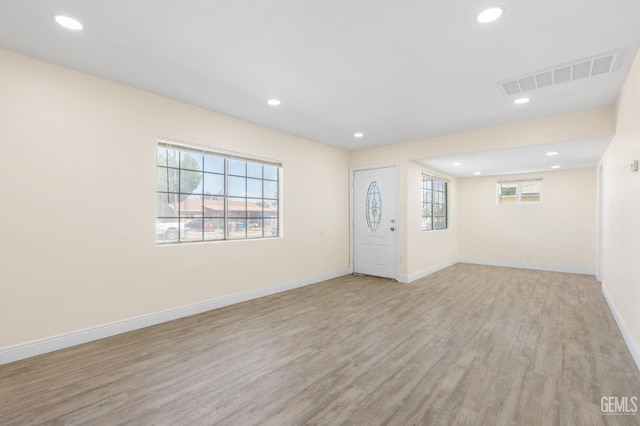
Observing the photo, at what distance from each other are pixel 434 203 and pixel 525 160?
2.05 m

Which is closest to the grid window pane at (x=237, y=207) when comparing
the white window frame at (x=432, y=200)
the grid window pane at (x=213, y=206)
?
the grid window pane at (x=213, y=206)

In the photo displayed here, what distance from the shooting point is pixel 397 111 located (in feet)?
13.1

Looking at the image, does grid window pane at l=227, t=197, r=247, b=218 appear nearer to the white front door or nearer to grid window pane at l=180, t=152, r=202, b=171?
grid window pane at l=180, t=152, r=202, b=171

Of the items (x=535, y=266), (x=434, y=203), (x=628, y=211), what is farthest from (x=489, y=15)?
(x=535, y=266)

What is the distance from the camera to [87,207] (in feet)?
9.95

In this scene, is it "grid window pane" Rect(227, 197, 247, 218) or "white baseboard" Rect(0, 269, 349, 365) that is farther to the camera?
"grid window pane" Rect(227, 197, 247, 218)

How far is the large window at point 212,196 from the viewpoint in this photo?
372cm

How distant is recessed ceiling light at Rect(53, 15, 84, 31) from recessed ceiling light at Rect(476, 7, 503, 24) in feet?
9.80

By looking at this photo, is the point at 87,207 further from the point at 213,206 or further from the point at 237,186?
the point at 237,186

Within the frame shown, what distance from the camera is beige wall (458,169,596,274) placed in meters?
6.52

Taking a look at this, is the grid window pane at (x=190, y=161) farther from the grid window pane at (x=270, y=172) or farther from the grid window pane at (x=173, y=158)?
the grid window pane at (x=270, y=172)

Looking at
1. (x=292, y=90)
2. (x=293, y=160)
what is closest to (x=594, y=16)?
(x=292, y=90)

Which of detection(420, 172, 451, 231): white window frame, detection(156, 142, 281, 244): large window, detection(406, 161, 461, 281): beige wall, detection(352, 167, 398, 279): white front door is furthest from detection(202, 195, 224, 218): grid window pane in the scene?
detection(420, 172, 451, 231): white window frame

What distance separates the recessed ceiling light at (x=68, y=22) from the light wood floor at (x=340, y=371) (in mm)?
2766
